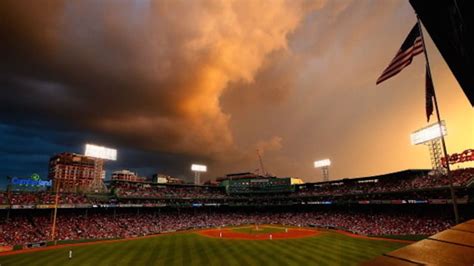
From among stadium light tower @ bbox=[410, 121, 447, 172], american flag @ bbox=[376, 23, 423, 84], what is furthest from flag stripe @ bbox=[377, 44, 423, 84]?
stadium light tower @ bbox=[410, 121, 447, 172]

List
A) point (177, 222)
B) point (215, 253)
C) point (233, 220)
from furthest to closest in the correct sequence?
point (233, 220), point (177, 222), point (215, 253)

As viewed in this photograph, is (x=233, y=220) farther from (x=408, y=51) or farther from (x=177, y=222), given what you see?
(x=408, y=51)

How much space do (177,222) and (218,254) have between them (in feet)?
124

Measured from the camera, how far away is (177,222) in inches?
2785

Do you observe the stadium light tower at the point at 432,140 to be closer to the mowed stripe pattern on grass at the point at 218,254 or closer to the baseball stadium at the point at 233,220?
the baseball stadium at the point at 233,220

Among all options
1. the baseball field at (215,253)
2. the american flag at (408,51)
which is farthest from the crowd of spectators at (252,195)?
the american flag at (408,51)

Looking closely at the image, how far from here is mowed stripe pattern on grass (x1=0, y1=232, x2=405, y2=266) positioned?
Answer: 32031 millimetres

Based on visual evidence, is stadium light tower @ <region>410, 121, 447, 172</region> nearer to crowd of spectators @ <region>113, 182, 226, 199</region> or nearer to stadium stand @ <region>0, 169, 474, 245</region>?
stadium stand @ <region>0, 169, 474, 245</region>

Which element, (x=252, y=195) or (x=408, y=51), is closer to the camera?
(x=408, y=51)

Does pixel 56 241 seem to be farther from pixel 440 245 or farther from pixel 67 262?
pixel 440 245

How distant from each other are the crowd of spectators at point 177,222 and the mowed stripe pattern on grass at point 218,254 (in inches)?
403

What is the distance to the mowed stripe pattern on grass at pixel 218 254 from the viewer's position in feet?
105

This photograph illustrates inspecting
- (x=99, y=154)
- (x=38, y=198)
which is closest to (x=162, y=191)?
(x=99, y=154)

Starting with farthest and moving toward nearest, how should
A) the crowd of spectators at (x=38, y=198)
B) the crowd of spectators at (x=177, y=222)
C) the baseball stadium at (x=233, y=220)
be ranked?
the crowd of spectators at (x=38, y=198), the crowd of spectators at (x=177, y=222), the baseball stadium at (x=233, y=220)
